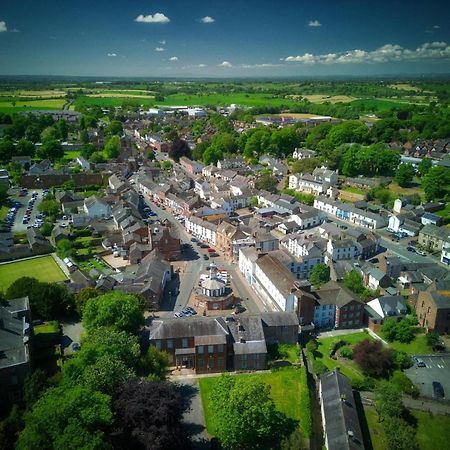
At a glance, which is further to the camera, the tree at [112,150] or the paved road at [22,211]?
the tree at [112,150]

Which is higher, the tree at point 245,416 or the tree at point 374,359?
the tree at point 245,416

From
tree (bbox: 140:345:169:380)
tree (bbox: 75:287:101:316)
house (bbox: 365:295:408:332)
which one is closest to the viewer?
tree (bbox: 140:345:169:380)

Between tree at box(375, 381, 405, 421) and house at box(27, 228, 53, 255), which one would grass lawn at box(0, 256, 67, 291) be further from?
tree at box(375, 381, 405, 421)

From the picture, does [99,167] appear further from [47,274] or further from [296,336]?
[296,336]

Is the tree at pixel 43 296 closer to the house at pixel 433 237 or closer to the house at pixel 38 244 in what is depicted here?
the house at pixel 38 244

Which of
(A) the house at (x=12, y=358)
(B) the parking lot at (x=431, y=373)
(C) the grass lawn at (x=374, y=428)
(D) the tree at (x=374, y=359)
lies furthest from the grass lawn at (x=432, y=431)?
(A) the house at (x=12, y=358)

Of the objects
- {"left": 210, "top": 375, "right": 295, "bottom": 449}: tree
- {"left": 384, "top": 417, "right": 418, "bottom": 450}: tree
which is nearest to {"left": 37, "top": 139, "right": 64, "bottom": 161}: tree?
{"left": 210, "top": 375, "right": 295, "bottom": 449}: tree
